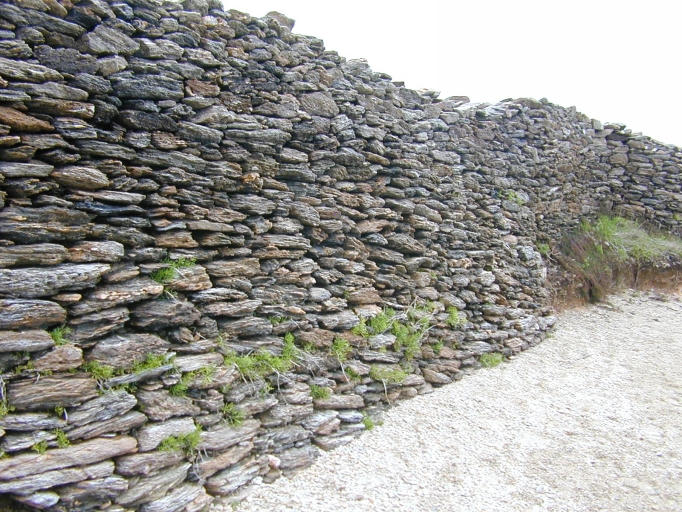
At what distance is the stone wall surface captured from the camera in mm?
4461

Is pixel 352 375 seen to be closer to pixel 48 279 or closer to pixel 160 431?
pixel 160 431

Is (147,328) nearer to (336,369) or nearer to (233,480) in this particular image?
(233,480)

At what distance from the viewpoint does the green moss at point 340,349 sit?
677cm

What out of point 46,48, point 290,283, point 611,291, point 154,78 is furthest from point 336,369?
point 611,291

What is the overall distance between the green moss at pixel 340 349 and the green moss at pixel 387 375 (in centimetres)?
52

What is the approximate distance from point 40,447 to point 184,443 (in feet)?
4.14

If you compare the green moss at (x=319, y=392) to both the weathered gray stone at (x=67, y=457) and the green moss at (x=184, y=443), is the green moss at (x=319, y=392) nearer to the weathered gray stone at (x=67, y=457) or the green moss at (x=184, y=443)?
the green moss at (x=184, y=443)

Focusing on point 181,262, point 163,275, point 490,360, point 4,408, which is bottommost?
point 490,360

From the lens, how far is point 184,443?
494cm

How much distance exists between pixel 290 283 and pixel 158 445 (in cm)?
254

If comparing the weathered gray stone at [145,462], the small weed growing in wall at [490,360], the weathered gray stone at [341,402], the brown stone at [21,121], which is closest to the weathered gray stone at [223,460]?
the weathered gray stone at [145,462]

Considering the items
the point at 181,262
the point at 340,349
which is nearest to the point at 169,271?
the point at 181,262

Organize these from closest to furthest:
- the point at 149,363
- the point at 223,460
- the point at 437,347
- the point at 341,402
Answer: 1. the point at 149,363
2. the point at 223,460
3. the point at 341,402
4. the point at 437,347

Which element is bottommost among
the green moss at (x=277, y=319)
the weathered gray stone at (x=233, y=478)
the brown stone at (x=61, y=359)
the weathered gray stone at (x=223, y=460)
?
the weathered gray stone at (x=233, y=478)
